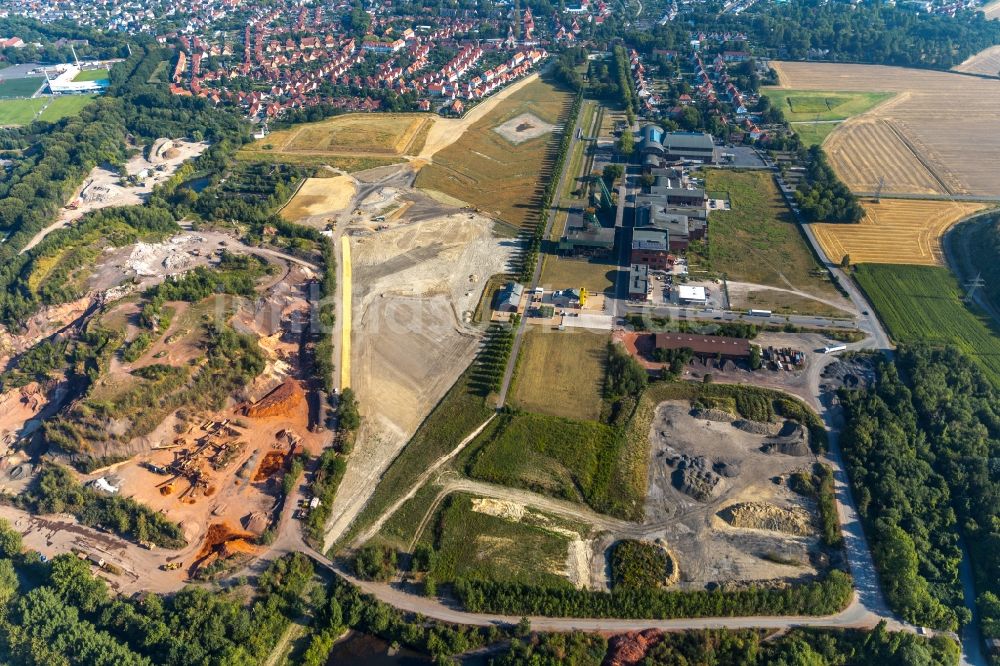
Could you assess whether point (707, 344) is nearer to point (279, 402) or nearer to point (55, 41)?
point (279, 402)

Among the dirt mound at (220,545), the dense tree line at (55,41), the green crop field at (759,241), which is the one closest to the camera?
the dirt mound at (220,545)

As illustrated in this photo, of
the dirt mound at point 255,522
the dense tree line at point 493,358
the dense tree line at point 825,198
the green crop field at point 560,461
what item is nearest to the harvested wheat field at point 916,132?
the dense tree line at point 825,198

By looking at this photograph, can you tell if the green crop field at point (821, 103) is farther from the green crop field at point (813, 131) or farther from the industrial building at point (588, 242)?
the industrial building at point (588, 242)

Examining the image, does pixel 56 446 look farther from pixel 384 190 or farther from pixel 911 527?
pixel 911 527

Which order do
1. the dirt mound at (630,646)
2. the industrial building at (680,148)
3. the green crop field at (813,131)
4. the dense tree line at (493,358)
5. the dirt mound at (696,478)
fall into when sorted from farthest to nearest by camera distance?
the green crop field at (813,131), the industrial building at (680,148), the dense tree line at (493,358), the dirt mound at (696,478), the dirt mound at (630,646)

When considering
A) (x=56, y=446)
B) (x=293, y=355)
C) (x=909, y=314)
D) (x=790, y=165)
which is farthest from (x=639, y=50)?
(x=56, y=446)

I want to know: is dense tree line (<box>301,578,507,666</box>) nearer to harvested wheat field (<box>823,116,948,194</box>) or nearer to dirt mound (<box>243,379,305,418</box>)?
dirt mound (<box>243,379,305,418</box>)

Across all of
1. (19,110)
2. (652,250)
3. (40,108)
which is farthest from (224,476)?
(19,110)
